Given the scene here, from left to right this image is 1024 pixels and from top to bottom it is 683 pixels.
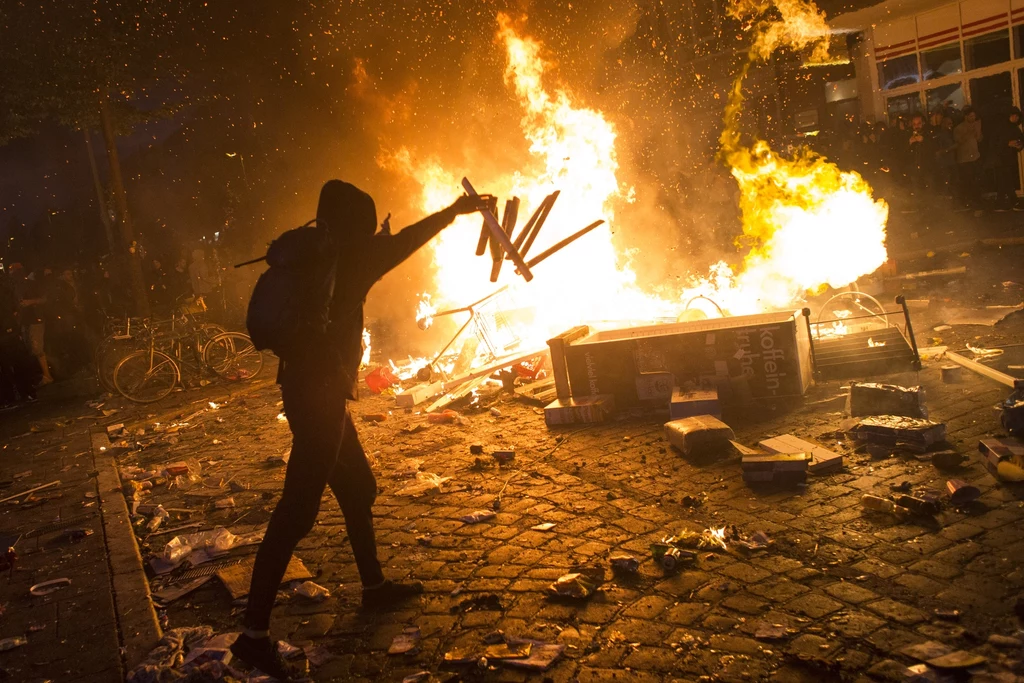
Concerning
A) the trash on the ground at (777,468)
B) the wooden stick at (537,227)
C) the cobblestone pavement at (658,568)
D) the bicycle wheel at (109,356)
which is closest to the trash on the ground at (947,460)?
the cobblestone pavement at (658,568)

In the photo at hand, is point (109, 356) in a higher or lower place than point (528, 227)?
lower

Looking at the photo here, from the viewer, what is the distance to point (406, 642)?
3650mm

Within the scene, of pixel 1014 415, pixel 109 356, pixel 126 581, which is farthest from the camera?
pixel 109 356

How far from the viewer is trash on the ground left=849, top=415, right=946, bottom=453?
520 centimetres

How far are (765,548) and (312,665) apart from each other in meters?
2.49

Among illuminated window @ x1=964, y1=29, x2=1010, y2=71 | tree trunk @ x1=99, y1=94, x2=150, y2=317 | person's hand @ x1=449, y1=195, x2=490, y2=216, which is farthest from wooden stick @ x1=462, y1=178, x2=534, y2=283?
illuminated window @ x1=964, y1=29, x2=1010, y2=71

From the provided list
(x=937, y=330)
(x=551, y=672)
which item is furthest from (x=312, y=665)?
(x=937, y=330)

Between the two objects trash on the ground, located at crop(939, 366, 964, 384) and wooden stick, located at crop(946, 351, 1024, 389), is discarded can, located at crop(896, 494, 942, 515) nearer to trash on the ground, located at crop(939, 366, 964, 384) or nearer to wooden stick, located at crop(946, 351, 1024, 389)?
wooden stick, located at crop(946, 351, 1024, 389)

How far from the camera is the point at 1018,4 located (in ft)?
48.1

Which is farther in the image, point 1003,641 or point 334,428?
point 334,428

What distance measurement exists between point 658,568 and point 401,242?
229 cm

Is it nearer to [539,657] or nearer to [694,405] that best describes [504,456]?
[694,405]

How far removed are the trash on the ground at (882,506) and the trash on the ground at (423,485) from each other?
3.13 meters

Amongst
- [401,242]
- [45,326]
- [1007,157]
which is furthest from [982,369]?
[45,326]
